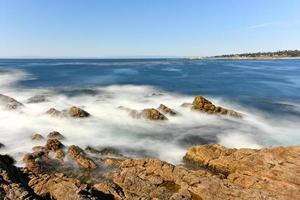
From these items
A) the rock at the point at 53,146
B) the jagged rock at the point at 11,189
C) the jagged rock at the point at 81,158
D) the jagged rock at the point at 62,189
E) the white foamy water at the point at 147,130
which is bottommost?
the white foamy water at the point at 147,130

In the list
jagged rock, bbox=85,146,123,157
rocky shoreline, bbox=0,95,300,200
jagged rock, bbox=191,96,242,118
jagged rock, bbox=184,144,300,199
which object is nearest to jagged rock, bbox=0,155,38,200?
rocky shoreline, bbox=0,95,300,200

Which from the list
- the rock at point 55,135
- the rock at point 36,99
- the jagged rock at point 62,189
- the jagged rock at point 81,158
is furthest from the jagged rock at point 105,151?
the rock at point 36,99

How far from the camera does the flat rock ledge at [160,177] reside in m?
13.9

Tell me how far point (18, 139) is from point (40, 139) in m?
1.96

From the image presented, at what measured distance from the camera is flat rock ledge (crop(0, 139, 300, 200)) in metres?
13.9

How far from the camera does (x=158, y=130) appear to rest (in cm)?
2750

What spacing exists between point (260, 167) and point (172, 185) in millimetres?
4361

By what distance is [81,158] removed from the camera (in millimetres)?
19453

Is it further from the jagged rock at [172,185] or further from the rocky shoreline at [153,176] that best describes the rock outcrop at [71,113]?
the jagged rock at [172,185]

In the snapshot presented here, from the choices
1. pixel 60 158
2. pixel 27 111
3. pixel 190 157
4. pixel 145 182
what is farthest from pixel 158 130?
pixel 27 111

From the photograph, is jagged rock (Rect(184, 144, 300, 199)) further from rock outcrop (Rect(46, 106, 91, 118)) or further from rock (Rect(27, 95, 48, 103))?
rock (Rect(27, 95, 48, 103))

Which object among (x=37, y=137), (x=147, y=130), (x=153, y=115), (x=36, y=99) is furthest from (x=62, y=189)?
(x=36, y=99)

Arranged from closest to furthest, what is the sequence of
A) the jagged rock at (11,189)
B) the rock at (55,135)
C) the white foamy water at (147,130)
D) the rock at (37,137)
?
the jagged rock at (11,189) < the white foamy water at (147,130) < the rock at (37,137) < the rock at (55,135)

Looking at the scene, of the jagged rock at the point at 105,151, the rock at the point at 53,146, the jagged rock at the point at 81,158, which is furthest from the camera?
the jagged rock at the point at 105,151
